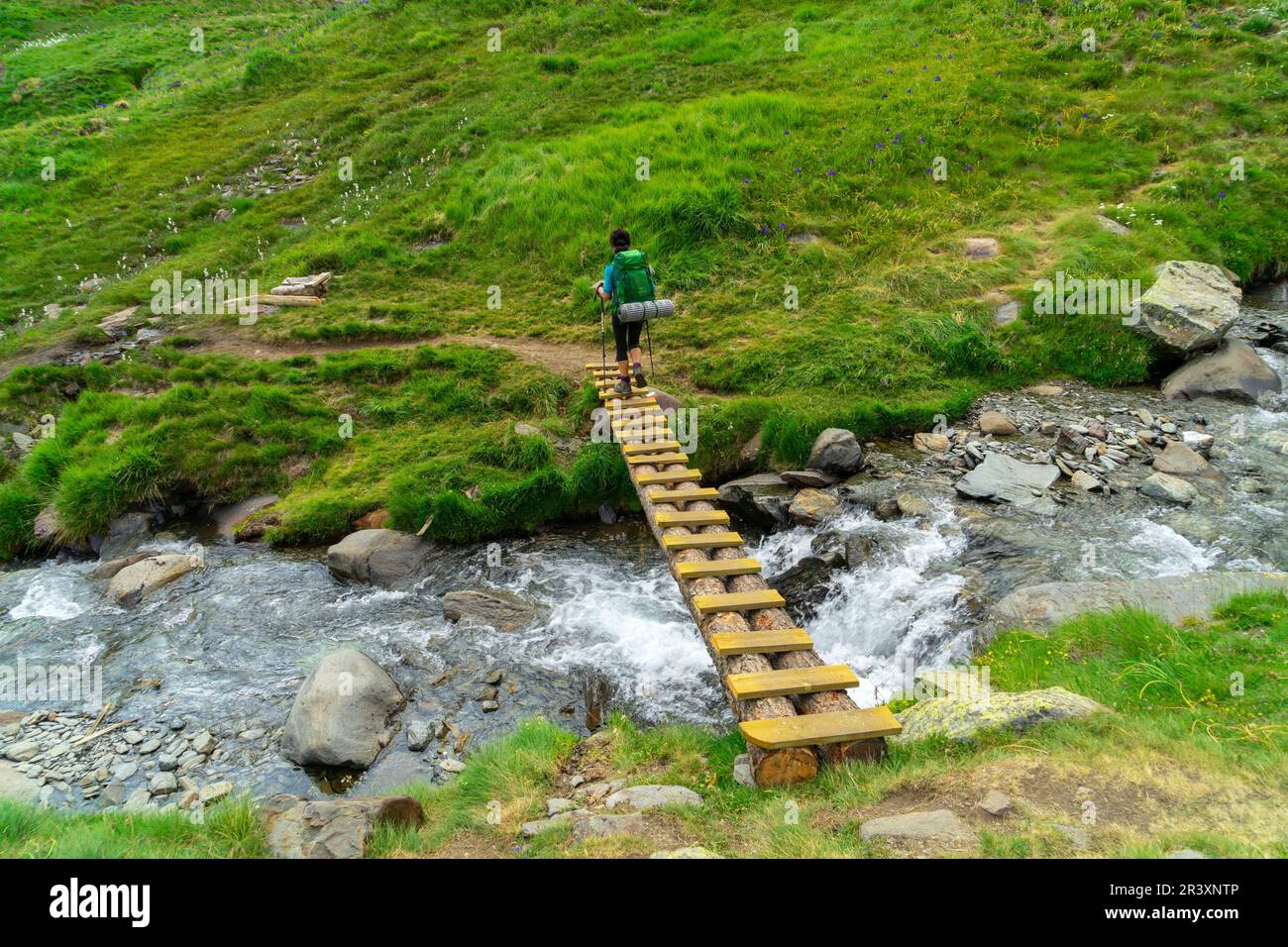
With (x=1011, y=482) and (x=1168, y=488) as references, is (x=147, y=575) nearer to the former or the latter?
(x=1011, y=482)

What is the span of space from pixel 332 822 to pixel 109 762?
13.3 ft

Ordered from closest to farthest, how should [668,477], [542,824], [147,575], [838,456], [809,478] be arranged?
[542,824], [668,477], [147,575], [809,478], [838,456]

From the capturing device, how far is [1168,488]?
413 inches

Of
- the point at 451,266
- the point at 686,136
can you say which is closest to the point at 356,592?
the point at 451,266

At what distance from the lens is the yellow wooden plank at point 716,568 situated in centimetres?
838

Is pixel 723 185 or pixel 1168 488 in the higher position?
pixel 723 185

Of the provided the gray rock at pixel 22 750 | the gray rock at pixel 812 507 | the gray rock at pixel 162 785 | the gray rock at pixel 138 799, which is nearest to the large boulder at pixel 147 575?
the gray rock at pixel 22 750

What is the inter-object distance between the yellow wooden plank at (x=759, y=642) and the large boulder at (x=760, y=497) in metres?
4.81

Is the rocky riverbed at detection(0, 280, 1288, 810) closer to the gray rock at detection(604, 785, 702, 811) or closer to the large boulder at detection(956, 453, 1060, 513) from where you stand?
the large boulder at detection(956, 453, 1060, 513)

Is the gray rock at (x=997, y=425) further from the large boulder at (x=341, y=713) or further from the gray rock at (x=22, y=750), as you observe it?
the gray rock at (x=22, y=750)

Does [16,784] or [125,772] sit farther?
[125,772]

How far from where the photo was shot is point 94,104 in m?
31.9

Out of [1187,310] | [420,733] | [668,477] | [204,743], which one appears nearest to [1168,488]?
[1187,310]

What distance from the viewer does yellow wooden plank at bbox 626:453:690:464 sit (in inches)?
459
